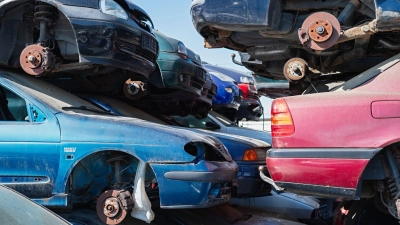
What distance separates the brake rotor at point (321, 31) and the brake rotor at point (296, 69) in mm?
630

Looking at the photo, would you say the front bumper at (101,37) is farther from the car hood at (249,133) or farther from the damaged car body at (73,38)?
the car hood at (249,133)

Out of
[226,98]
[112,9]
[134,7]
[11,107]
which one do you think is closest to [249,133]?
[226,98]

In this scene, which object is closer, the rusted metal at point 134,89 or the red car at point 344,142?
the red car at point 344,142

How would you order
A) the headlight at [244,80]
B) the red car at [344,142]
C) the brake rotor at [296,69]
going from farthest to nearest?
1. the headlight at [244,80]
2. the brake rotor at [296,69]
3. the red car at [344,142]

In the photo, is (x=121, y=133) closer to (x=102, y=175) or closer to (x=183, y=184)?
(x=102, y=175)

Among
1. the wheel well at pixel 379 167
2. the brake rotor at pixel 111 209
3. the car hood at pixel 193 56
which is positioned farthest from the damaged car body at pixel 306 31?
the car hood at pixel 193 56

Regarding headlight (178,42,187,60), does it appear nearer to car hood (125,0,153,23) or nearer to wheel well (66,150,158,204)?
car hood (125,0,153,23)

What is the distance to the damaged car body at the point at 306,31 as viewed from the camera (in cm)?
403

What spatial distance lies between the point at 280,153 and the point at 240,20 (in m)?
1.45

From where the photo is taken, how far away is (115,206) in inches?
141

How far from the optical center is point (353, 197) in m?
3.21

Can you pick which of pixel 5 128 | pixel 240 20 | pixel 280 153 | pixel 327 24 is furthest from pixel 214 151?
pixel 5 128

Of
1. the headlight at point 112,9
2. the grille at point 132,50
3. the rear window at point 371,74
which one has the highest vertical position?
the headlight at point 112,9

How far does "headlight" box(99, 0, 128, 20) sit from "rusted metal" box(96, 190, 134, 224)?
1869mm
